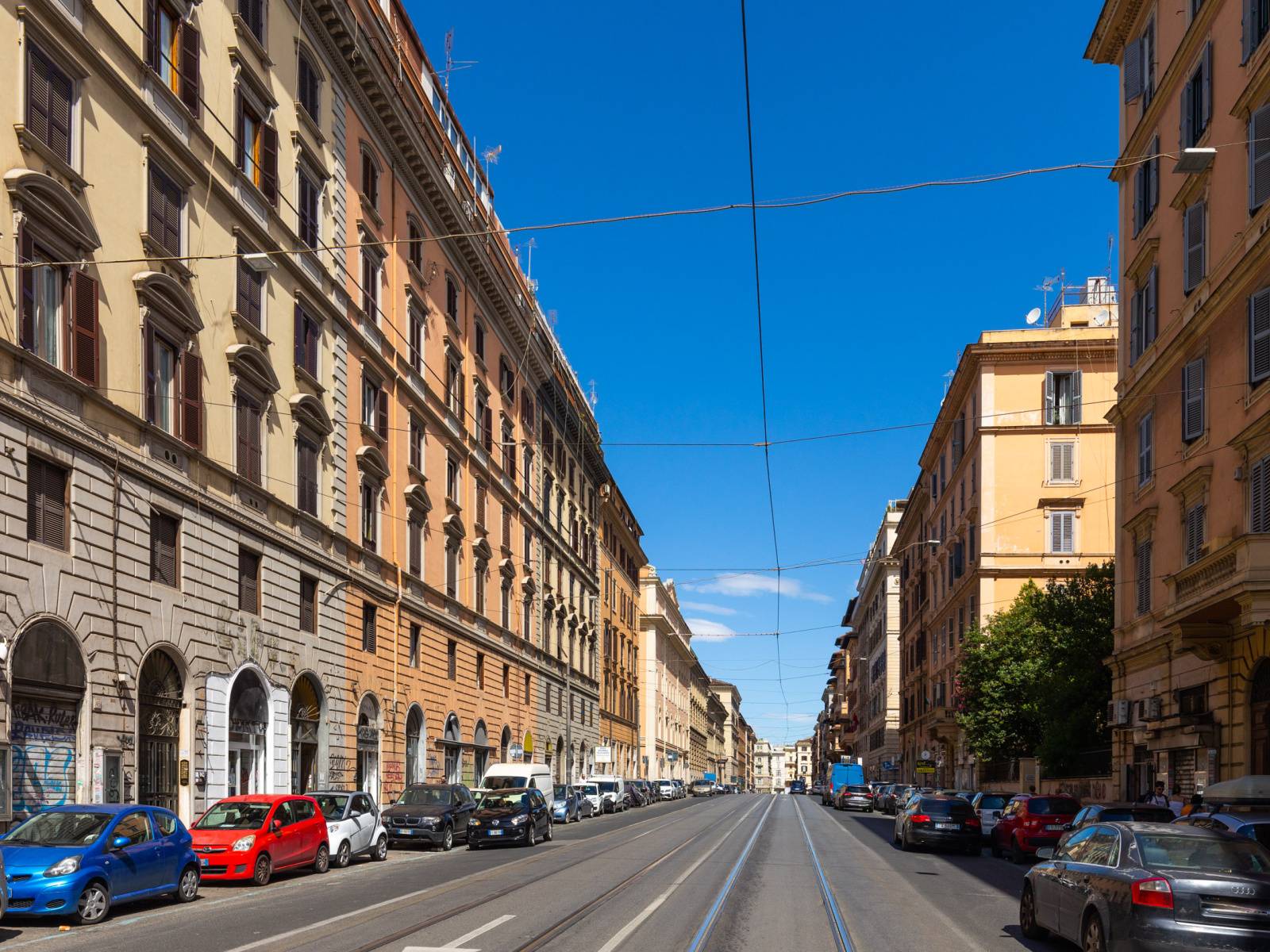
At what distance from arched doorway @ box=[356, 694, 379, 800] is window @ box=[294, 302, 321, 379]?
933 centimetres

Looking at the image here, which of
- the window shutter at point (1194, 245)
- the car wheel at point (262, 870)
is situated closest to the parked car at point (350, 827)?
the car wheel at point (262, 870)

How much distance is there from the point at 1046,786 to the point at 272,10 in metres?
32.0

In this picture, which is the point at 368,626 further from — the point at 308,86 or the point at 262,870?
the point at 262,870

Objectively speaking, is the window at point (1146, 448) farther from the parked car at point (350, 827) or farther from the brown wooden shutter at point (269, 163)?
the brown wooden shutter at point (269, 163)

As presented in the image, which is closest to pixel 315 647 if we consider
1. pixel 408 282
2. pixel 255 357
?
pixel 255 357

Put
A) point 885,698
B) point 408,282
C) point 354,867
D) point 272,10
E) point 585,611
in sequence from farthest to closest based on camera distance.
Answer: point 885,698
point 585,611
point 408,282
point 272,10
point 354,867

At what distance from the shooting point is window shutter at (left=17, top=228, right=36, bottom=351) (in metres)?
20.4

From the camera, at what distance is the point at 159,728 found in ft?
82.0

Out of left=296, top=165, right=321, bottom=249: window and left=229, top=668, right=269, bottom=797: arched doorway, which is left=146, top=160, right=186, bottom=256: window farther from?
left=229, top=668, right=269, bottom=797: arched doorway

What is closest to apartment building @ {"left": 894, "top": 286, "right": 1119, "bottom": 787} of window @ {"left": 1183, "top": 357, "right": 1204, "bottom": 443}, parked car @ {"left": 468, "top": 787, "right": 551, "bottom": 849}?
window @ {"left": 1183, "top": 357, "right": 1204, "bottom": 443}

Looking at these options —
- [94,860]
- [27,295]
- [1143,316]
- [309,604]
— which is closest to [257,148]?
[27,295]

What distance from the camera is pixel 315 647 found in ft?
107

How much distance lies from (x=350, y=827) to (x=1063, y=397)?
1459 inches

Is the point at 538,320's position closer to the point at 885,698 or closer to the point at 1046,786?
the point at 1046,786
